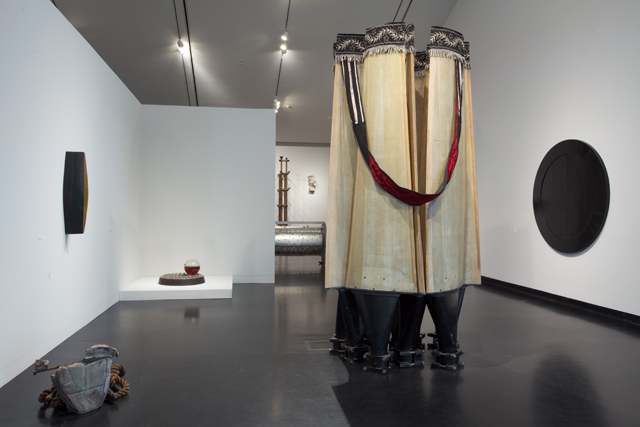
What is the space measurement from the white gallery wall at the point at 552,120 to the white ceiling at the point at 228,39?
76.1 inches

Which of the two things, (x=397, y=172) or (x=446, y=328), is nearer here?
(x=397, y=172)

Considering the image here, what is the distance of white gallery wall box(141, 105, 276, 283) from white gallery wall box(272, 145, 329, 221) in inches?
315

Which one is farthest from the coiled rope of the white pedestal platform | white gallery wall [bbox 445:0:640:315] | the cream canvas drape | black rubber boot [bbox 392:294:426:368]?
white gallery wall [bbox 445:0:640:315]

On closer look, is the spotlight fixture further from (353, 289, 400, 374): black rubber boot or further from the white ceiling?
(353, 289, 400, 374): black rubber boot

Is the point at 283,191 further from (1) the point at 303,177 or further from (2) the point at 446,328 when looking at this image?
(2) the point at 446,328

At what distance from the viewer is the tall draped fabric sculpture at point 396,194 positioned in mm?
2232

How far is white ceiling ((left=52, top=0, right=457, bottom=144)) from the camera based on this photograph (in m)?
6.90

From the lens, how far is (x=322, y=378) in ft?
7.14

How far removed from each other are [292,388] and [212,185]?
13.6 feet

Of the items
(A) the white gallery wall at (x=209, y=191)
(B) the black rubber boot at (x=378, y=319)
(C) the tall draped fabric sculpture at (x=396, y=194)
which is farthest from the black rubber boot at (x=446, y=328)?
(A) the white gallery wall at (x=209, y=191)

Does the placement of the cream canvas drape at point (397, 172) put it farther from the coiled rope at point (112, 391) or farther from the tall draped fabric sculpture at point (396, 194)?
the coiled rope at point (112, 391)

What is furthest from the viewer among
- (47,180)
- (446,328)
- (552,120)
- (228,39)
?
(228,39)

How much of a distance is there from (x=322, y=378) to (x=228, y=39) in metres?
7.08

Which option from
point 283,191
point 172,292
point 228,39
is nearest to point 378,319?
point 172,292
